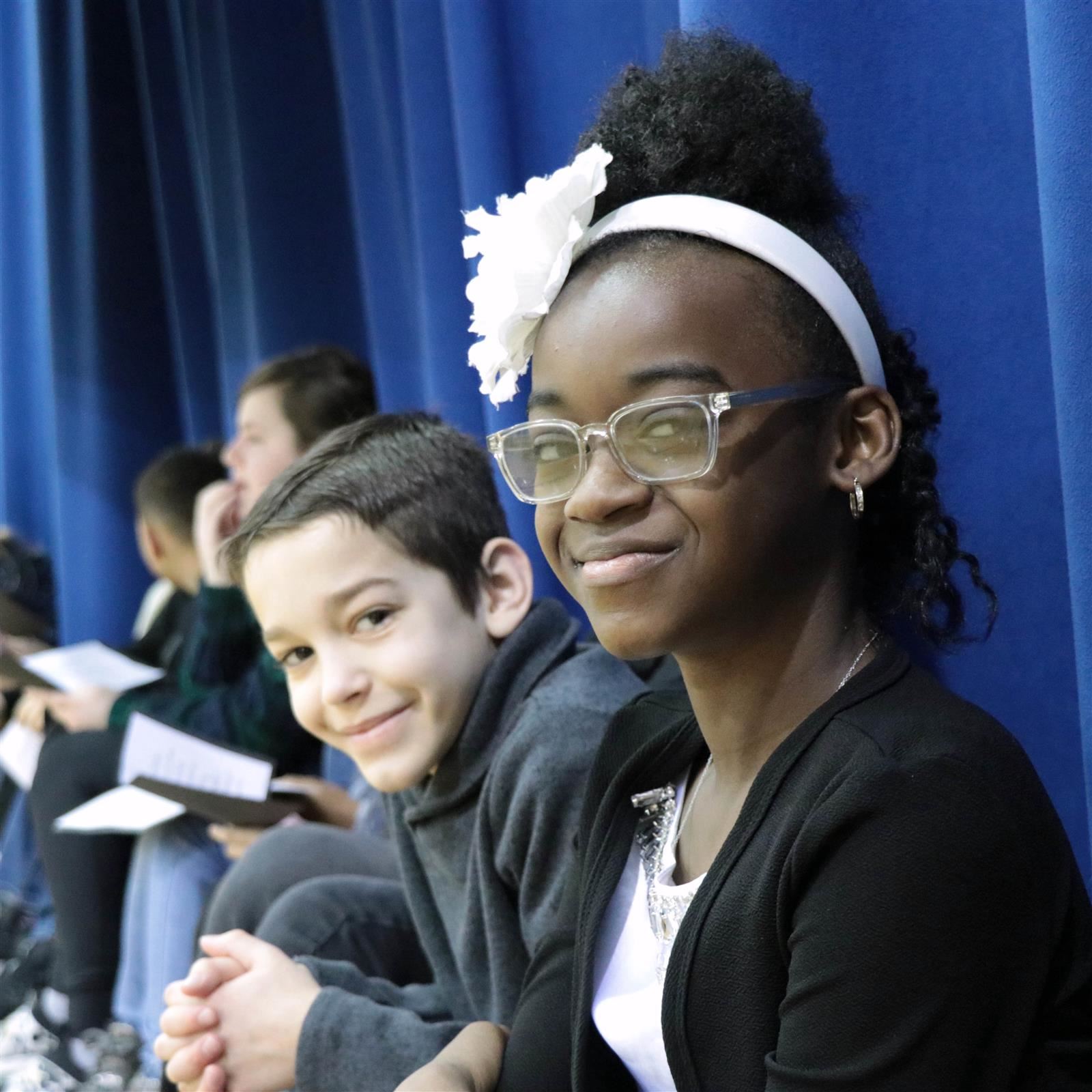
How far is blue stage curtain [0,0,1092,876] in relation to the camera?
1.00 meters

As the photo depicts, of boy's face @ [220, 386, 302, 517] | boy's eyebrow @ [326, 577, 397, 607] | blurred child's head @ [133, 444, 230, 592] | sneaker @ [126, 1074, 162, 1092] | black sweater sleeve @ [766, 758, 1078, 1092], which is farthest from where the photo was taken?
blurred child's head @ [133, 444, 230, 592]

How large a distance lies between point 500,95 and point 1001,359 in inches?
26.8

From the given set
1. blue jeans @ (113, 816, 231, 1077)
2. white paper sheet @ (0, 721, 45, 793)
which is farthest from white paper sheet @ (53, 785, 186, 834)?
white paper sheet @ (0, 721, 45, 793)

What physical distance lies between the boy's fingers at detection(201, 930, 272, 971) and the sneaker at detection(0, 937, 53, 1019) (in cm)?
108

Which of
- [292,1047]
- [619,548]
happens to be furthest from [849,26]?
[292,1047]

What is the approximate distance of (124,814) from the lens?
1744 mm

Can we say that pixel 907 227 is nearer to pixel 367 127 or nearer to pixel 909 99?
pixel 909 99

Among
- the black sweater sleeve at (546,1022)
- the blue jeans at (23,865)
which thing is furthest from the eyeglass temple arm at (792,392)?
the blue jeans at (23,865)

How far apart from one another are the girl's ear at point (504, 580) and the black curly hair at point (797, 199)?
0.41m

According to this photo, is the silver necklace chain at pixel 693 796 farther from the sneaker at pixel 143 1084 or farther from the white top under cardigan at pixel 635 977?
the sneaker at pixel 143 1084

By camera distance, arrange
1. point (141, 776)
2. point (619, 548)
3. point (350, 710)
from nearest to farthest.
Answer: point (619, 548), point (350, 710), point (141, 776)

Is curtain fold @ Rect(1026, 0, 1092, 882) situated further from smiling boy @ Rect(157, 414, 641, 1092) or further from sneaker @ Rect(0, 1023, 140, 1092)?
sneaker @ Rect(0, 1023, 140, 1092)

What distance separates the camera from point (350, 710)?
111cm

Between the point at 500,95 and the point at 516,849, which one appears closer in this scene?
the point at 516,849
